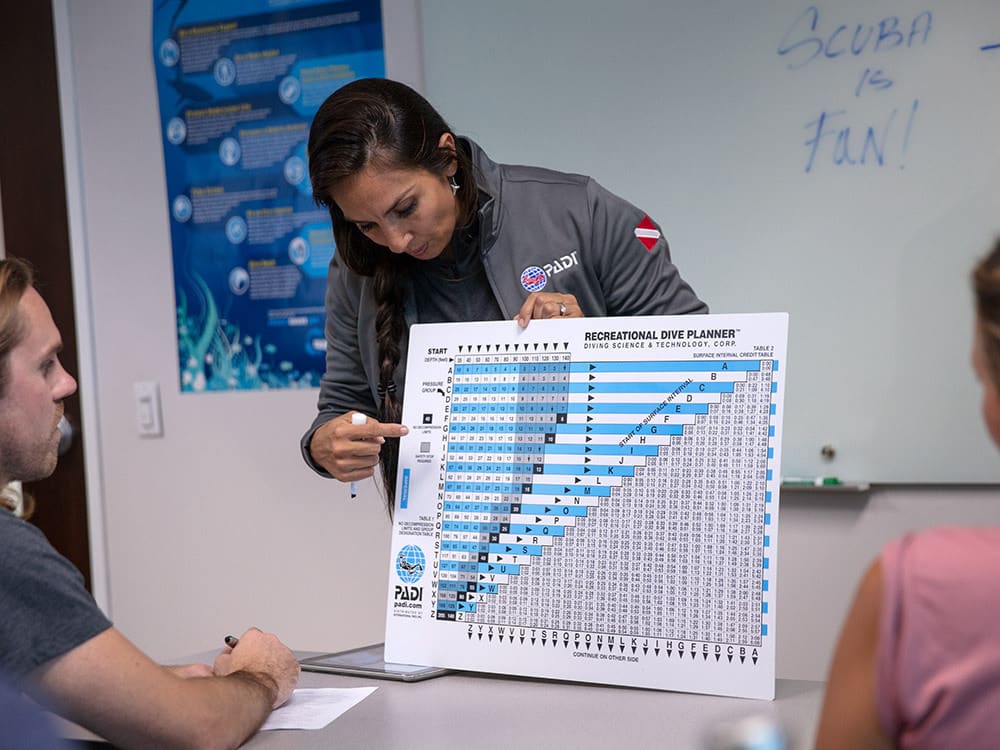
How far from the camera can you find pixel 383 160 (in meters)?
1.52

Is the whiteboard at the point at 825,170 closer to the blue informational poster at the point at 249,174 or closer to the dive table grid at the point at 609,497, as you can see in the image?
the blue informational poster at the point at 249,174

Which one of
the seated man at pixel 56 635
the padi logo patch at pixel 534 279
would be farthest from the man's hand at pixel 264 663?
the padi logo patch at pixel 534 279

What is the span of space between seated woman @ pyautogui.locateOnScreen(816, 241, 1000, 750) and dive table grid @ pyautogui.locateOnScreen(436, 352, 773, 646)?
0.54 m

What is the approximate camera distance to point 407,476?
152cm

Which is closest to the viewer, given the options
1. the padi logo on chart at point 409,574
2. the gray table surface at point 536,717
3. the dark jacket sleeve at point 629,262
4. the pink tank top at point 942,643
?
the pink tank top at point 942,643

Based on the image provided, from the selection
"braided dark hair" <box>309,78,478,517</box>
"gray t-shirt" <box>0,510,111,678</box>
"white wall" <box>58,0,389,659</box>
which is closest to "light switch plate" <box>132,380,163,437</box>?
"white wall" <box>58,0,389,659</box>

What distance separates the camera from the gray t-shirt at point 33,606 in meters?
1.01

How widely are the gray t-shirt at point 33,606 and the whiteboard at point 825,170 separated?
1.58 metres

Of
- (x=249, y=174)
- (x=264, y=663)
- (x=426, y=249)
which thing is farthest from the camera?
(x=249, y=174)

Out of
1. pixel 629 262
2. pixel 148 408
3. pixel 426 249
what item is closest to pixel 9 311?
pixel 426 249

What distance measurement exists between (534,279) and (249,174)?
4.61 ft

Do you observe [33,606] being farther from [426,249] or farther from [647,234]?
[647,234]

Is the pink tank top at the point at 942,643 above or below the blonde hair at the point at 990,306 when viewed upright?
below

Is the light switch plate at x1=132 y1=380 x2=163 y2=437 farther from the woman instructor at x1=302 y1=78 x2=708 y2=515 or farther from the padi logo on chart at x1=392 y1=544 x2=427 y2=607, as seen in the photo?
the padi logo on chart at x1=392 y1=544 x2=427 y2=607
